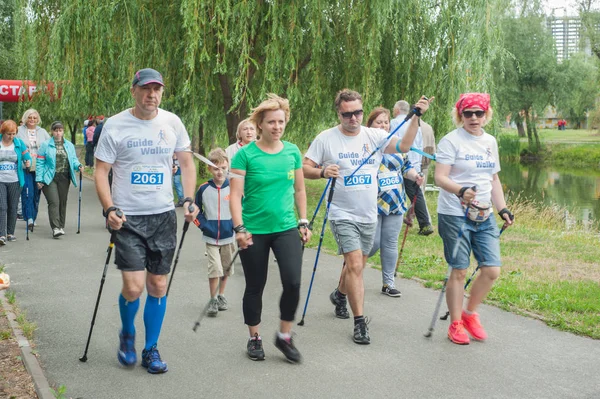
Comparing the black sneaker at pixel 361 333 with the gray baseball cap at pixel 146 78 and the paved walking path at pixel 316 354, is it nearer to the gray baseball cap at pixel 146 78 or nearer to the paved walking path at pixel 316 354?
the paved walking path at pixel 316 354

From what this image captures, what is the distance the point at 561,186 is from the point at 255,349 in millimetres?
26975

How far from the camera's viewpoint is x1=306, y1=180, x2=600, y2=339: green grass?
676 cm

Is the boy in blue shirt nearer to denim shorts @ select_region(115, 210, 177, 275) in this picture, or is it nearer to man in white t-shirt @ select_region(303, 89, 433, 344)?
man in white t-shirt @ select_region(303, 89, 433, 344)

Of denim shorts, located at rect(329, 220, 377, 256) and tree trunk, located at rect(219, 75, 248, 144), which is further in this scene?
tree trunk, located at rect(219, 75, 248, 144)

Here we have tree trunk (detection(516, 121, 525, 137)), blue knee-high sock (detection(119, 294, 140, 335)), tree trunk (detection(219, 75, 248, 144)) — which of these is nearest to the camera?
blue knee-high sock (detection(119, 294, 140, 335))

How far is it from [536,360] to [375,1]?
9892mm

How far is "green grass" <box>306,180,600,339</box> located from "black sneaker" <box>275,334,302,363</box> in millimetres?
2380

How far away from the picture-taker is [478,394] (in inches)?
184

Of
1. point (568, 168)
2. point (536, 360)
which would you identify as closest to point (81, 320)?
point (536, 360)

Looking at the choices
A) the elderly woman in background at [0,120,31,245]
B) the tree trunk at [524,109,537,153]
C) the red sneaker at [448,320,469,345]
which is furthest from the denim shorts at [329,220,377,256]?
the tree trunk at [524,109,537,153]

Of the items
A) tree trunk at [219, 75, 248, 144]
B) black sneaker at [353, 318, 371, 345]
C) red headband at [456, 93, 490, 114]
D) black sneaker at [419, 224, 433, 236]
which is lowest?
black sneaker at [353, 318, 371, 345]

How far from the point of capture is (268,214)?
5.29 m

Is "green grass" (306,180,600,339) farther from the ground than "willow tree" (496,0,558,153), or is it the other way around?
"willow tree" (496,0,558,153)

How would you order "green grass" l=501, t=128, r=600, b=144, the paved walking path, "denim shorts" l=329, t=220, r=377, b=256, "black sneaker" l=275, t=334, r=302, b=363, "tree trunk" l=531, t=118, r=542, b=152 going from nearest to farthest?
1. the paved walking path
2. "black sneaker" l=275, t=334, r=302, b=363
3. "denim shorts" l=329, t=220, r=377, b=256
4. "tree trunk" l=531, t=118, r=542, b=152
5. "green grass" l=501, t=128, r=600, b=144
